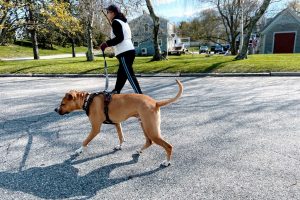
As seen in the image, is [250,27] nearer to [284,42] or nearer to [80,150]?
[80,150]

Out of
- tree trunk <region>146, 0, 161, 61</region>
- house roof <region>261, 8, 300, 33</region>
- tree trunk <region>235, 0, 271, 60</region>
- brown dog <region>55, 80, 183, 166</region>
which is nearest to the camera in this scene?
brown dog <region>55, 80, 183, 166</region>

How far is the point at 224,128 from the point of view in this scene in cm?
474

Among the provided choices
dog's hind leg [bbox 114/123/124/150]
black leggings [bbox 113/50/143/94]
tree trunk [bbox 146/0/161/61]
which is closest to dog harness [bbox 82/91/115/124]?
dog's hind leg [bbox 114/123/124/150]

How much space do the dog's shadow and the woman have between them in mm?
1518

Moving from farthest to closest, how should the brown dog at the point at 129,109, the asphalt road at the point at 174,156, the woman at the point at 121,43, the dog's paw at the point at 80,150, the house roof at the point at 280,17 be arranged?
the house roof at the point at 280,17, the woman at the point at 121,43, the dog's paw at the point at 80,150, the brown dog at the point at 129,109, the asphalt road at the point at 174,156

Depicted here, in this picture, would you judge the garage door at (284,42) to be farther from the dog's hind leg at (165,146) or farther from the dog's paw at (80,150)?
the dog's paw at (80,150)

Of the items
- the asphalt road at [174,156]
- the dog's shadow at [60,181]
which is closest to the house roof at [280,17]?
the asphalt road at [174,156]

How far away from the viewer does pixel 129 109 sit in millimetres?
3484

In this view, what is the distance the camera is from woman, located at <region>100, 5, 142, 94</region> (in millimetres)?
4609

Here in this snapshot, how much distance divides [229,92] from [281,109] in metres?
2.17

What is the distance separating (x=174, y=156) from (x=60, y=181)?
58.4 inches

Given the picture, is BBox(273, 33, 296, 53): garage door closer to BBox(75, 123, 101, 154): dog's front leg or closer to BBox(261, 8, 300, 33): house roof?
BBox(261, 8, 300, 33): house roof

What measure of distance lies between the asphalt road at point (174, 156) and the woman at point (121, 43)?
921mm

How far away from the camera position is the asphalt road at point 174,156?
2.89 m
